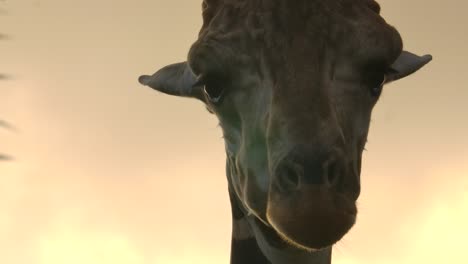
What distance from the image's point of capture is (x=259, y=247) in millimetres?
3316

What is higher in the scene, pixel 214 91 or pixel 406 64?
pixel 406 64

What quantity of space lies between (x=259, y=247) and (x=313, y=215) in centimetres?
119

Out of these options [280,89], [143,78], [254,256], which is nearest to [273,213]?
[280,89]

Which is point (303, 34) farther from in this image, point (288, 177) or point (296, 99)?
point (288, 177)

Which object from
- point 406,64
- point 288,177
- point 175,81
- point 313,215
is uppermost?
point 406,64

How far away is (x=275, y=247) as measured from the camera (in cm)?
302

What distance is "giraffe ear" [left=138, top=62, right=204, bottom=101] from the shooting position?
10.5 feet

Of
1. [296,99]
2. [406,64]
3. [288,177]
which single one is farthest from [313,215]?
[406,64]

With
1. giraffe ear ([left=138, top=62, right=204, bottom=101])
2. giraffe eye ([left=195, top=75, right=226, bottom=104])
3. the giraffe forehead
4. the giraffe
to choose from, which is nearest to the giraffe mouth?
the giraffe

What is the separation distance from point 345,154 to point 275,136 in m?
0.27

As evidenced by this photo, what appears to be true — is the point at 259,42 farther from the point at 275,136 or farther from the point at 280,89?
the point at 275,136

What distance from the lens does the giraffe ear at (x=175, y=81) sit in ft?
10.5

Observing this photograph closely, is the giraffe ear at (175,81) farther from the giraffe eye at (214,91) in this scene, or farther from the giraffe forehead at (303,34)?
the giraffe forehead at (303,34)

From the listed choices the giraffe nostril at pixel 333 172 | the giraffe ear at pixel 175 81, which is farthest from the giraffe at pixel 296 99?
the giraffe ear at pixel 175 81
